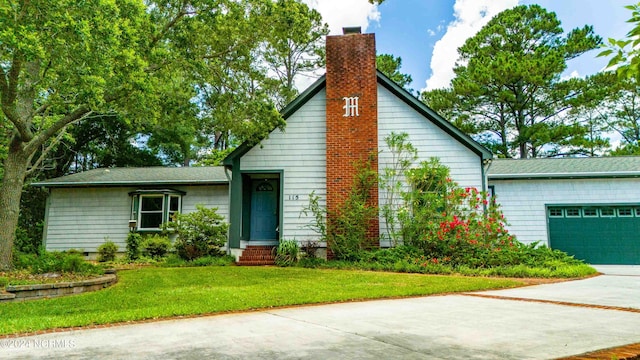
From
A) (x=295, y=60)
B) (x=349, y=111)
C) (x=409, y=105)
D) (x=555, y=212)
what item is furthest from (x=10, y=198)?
(x=295, y=60)

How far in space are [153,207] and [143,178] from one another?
1275mm

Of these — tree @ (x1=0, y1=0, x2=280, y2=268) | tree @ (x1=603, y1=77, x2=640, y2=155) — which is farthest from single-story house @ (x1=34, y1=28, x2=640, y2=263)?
tree @ (x1=603, y1=77, x2=640, y2=155)

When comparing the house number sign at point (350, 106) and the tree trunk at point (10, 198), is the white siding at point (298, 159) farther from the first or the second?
the tree trunk at point (10, 198)

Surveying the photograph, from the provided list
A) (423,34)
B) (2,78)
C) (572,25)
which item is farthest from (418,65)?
(2,78)

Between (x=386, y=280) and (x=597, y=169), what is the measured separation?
10.6 metres

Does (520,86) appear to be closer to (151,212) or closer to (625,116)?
(625,116)

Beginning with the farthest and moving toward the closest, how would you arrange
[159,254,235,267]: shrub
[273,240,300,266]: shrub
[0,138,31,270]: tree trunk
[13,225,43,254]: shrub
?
[13,225,43,254]: shrub
[159,254,235,267]: shrub
[273,240,300,266]: shrub
[0,138,31,270]: tree trunk

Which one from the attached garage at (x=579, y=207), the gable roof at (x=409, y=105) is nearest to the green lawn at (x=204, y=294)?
the gable roof at (x=409, y=105)

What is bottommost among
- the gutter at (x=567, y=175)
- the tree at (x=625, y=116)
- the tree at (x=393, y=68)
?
the gutter at (x=567, y=175)

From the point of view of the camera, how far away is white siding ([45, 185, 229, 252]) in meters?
16.2

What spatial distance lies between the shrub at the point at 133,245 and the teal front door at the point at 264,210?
432 centimetres

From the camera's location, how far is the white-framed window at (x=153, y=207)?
16047 mm

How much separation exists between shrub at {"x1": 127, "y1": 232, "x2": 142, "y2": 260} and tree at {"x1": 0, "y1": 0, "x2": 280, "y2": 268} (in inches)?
213

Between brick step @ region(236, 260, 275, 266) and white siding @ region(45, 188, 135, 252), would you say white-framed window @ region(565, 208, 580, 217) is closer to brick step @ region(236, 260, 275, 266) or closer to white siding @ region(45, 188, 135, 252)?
brick step @ region(236, 260, 275, 266)
